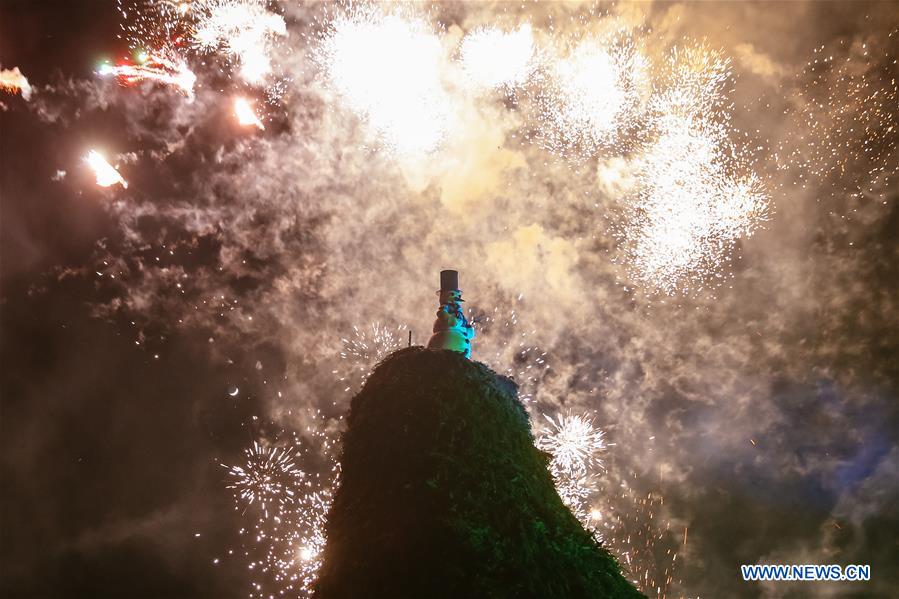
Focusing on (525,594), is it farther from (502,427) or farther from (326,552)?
(326,552)

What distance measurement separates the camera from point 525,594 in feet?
13.2

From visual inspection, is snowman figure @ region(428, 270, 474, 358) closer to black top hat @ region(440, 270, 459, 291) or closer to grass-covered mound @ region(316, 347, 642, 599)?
black top hat @ region(440, 270, 459, 291)

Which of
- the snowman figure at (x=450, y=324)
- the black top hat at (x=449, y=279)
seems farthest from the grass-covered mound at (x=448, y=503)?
the black top hat at (x=449, y=279)

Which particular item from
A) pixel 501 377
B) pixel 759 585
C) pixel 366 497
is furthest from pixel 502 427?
pixel 759 585

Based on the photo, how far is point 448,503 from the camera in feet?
14.5

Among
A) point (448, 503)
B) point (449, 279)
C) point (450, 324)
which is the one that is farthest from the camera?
point (449, 279)

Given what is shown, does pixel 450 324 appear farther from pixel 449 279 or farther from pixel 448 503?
pixel 448 503

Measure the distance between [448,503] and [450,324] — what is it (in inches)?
116

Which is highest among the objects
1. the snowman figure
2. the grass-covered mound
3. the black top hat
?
the black top hat

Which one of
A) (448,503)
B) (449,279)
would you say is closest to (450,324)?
(449,279)

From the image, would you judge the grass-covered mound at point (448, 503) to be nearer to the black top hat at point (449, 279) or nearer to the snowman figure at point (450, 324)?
the snowman figure at point (450, 324)

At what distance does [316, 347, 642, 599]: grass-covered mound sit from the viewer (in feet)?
13.5

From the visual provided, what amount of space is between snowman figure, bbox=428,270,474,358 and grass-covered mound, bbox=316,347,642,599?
2.38 feet

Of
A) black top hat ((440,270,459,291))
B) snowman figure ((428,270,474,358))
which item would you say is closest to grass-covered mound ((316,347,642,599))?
snowman figure ((428,270,474,358))
